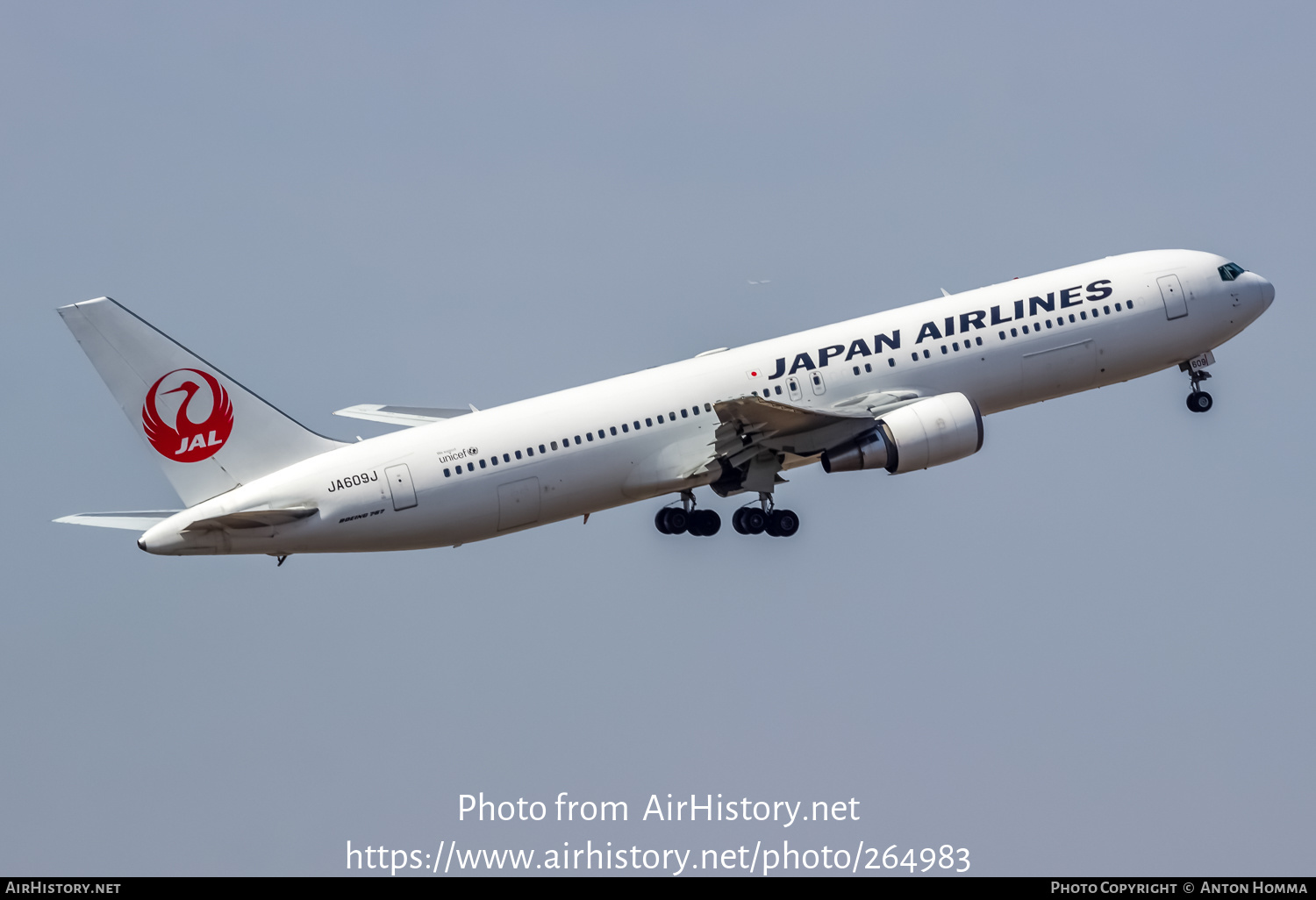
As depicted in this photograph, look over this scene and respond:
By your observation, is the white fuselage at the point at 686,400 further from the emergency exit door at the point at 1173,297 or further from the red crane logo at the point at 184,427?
the red crane logo at the point at 184,427

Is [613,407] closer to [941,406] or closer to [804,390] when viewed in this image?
[804,390]

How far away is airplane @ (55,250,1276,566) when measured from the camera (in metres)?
52.5

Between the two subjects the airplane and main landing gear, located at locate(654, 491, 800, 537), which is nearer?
the airplane

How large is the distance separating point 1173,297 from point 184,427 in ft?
98.6

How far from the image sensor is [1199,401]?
60.4m

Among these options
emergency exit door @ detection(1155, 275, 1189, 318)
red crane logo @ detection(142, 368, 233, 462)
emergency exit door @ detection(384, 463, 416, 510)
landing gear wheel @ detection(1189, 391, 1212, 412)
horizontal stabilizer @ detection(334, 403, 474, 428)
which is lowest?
emergency exit door @ detection(384, 463, 416, 510)

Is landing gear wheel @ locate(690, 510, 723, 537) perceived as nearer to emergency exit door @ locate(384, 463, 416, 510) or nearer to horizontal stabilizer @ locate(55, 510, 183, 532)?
emergency exit door @ locate(384, 463, 416, 510)

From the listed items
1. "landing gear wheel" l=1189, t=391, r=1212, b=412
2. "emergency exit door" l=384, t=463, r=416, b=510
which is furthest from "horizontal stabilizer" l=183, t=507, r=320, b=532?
"landing gear wheel" l=1189, t=391, r=1212, b=412

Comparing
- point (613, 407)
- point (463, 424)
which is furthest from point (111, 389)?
point (613, 407)

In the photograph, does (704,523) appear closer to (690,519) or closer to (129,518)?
(690,519)

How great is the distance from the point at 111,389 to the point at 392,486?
8317mm

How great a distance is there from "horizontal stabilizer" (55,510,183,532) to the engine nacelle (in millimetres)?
19823

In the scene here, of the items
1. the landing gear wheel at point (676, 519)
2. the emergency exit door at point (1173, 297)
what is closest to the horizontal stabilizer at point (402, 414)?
the landing gear wheel at point (676, 519)

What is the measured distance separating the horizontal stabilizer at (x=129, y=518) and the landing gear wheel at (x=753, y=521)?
16847mm
